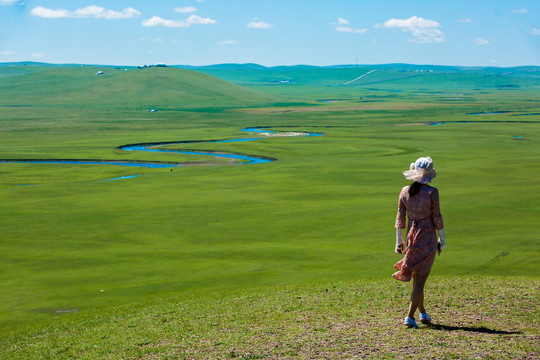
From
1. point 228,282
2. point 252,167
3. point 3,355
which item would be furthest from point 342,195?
point 3,355

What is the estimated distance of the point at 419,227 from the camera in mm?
13289

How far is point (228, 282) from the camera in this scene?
22.7 metres

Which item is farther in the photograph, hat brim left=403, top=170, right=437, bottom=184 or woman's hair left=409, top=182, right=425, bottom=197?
woman's hair left=409, top=182, right=425, bottom=197

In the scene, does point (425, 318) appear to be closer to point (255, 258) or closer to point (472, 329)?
point (472, 329)

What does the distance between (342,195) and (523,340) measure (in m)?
34.2

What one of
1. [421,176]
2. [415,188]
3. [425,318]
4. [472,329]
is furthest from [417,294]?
[421,176]

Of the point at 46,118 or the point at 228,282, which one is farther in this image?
the point at 46,118

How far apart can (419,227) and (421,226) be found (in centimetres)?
4

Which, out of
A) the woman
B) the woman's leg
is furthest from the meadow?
the woman

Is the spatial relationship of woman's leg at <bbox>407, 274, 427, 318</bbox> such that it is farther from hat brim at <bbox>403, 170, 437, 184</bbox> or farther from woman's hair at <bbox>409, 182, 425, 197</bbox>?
hat brim at <bbox>403, 170, 437, 184</bbox>

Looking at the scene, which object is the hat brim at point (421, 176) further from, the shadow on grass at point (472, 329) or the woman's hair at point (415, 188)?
the shadow on grass at point (472, 329)

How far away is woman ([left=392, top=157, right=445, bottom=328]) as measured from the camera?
13102mm

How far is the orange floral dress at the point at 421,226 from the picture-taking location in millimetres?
13117

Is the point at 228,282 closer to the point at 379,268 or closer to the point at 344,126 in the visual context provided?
the point at 379,268
